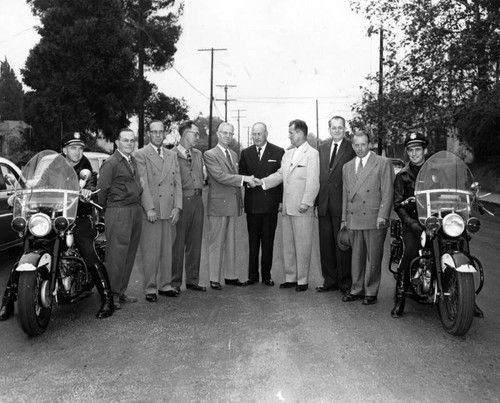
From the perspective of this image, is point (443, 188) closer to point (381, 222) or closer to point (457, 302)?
point (381, 222)

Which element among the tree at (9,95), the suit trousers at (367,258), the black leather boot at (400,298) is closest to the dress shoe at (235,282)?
the suit trousers at (367,258)

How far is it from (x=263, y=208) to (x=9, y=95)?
9490 cm

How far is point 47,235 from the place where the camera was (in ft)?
18.2

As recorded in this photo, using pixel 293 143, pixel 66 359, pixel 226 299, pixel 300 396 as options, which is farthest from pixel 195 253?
pixel 300 396

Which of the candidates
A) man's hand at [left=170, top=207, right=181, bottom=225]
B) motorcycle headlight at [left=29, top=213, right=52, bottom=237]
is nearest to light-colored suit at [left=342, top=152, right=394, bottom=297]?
man's hand at [left=170, top=207, right=181, bottom=225]

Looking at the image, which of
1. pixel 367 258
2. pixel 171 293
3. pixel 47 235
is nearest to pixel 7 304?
pixel 47 235

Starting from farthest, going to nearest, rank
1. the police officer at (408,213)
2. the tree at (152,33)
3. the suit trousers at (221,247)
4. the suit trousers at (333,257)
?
1. the tree at (152,33)
2. the suit trousers at (221,247)
3. the suit trousers at (333,257)
4. the police officer at (408,213)

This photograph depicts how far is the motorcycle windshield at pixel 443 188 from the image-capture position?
18.4 ft

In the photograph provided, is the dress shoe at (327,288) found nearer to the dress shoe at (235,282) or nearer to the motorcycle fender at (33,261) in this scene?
the dress shoe at (235,282)

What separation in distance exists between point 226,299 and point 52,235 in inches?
85.3

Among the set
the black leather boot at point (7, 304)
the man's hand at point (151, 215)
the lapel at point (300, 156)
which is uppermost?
the lapel at point (300, 156)

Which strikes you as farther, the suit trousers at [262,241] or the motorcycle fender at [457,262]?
the suit trousers at [262,241]

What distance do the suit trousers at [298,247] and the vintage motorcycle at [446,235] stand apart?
1.62 meters

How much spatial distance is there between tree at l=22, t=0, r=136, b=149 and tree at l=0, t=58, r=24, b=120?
58.7 meters
